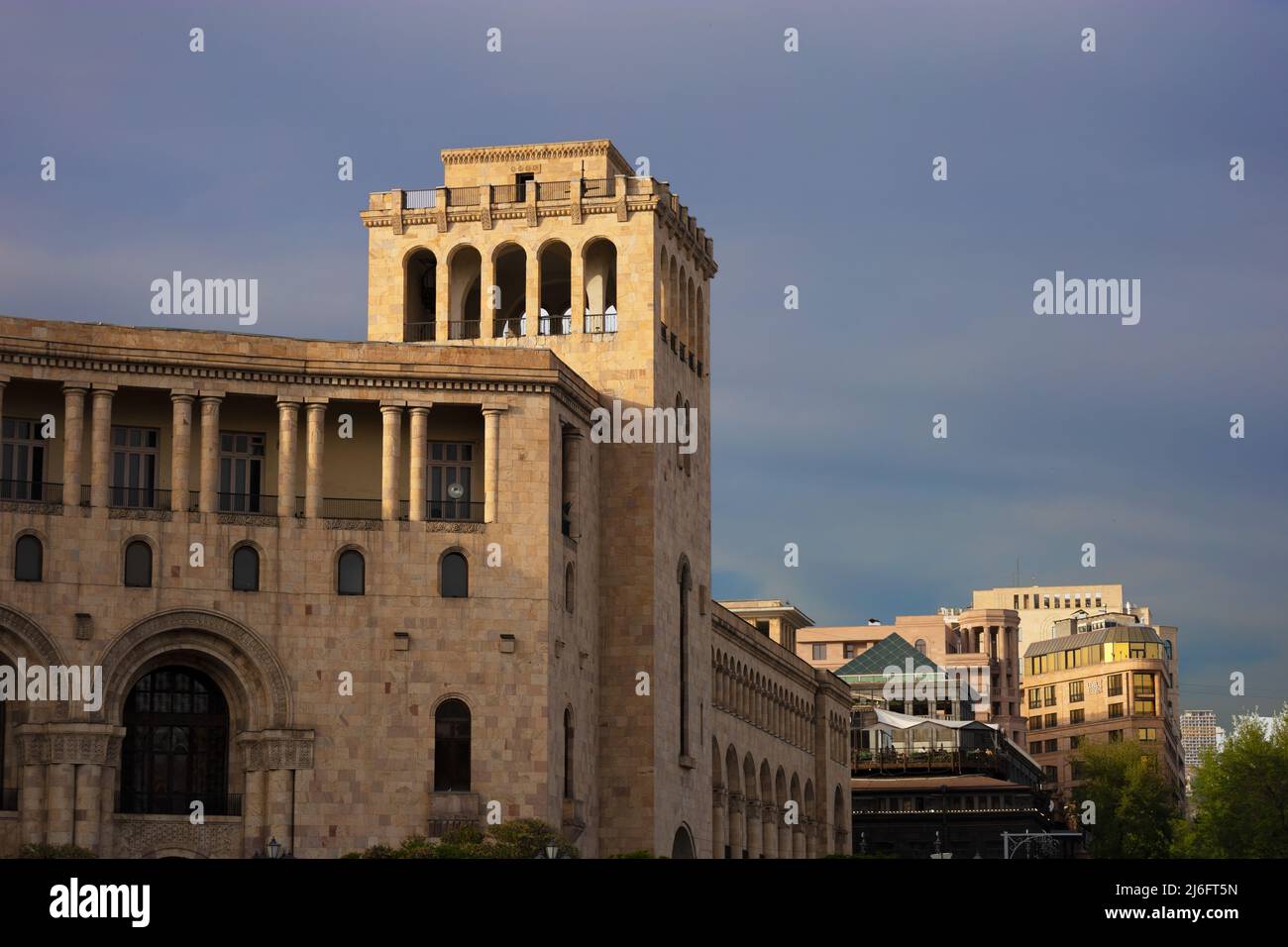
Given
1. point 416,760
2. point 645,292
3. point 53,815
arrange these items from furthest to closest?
point 645,292 → point 416,760 → point 53,815

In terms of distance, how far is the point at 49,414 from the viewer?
71938 millimetres

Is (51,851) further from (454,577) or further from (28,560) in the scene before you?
(454,577)

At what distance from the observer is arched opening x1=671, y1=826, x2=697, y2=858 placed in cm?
8481

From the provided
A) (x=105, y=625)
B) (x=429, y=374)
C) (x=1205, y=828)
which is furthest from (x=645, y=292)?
(x=1205, y=828)

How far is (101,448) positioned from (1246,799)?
223ft

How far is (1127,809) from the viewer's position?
6132 inches

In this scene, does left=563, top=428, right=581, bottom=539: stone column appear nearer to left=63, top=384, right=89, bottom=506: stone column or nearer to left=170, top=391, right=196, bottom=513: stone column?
left=170, top=391, right=196, bottom=513: stone column

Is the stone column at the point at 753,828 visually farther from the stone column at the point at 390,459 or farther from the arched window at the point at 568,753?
the stone column at the point at 390,459

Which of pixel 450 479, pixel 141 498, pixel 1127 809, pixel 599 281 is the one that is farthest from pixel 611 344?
pixel 1127 809

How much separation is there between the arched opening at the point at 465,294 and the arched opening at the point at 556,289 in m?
2.70

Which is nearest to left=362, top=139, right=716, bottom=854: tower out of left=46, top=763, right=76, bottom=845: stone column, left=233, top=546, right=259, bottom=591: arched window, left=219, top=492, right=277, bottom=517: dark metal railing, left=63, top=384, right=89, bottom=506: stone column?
left=219, top=492, right=277, bottom=517: dark metal railing

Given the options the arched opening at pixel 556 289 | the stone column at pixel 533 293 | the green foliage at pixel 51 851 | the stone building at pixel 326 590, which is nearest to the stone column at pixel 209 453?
the stone building at pixel 326 590
